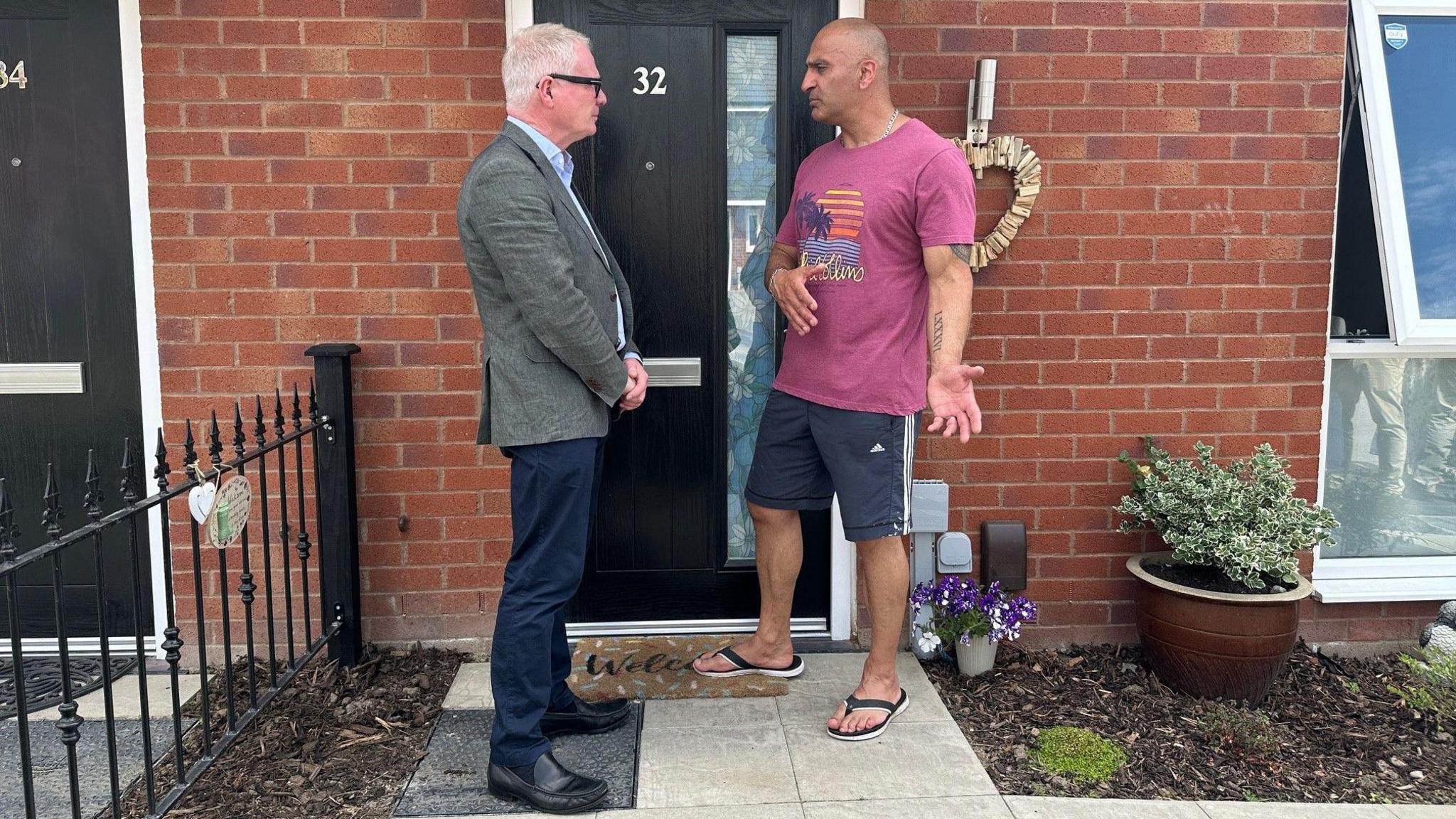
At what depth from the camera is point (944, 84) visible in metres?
3.51

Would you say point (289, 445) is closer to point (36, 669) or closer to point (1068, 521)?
point (36, 669)

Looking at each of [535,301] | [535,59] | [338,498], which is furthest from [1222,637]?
[338,498]

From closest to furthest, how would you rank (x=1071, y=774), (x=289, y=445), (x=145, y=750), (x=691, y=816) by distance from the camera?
(x=145, y=750) < (x=691, y=816) < (x=1071, y=774) < (x=289, y=445)

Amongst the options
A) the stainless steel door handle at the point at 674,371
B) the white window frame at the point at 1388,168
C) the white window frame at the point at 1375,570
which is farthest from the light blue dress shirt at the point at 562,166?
the white window frame at the point at 1388,168

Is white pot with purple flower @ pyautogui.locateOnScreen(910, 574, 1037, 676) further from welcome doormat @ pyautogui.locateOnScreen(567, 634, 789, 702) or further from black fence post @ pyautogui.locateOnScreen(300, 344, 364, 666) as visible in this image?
black fence post @ pyautogui.locateOnScreen(300, 344, 364, 666)

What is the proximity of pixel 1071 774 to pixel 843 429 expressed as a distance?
3.69 ft

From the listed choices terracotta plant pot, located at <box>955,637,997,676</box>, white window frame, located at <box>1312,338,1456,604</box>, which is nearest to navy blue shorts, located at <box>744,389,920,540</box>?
terracotta plant pot, located at <box>955,637,997,676</box>

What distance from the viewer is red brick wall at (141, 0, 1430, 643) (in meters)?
3.42

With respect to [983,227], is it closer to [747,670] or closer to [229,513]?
[747,670]

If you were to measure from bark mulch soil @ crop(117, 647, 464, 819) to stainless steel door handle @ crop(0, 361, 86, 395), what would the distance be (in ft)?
3.52

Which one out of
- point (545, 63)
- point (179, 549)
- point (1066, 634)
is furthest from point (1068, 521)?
point (179, 549)

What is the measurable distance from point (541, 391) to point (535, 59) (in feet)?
2.68

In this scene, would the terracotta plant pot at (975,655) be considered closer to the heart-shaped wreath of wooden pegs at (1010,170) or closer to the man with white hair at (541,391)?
the heart-shaped wreath of wooden pegs at (1010,170)

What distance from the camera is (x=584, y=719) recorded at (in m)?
3.09
